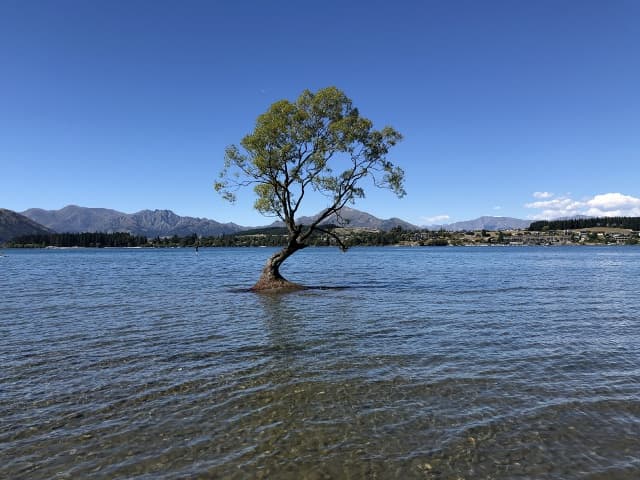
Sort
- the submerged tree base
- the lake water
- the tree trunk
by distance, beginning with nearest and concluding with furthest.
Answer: the lake water < the submerged tree base < the tree trunk

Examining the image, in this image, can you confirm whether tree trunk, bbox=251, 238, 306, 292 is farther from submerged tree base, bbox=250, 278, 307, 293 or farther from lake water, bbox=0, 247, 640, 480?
lake water, bbox=0, 247, 640, 480

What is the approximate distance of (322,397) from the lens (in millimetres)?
13070

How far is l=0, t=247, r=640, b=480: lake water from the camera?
362 inches

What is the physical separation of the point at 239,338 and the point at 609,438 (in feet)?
52.9

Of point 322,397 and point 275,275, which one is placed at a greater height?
point 275,275

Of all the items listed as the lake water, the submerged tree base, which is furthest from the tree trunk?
the lake water

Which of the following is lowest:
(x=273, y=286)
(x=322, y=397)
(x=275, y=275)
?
(x=322, y=397)

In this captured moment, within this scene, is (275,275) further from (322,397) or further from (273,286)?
(322,397)

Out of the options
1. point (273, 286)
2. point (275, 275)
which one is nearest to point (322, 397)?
point (273, 286)

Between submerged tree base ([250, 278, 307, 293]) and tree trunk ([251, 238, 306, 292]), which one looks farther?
tree trunk ([251, 238, 306, 292])

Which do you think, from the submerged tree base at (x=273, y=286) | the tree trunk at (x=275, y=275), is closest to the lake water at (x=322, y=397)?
the submerged tree base at (x=273, y=286)

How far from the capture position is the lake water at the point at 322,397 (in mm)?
9195

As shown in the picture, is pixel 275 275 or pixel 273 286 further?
pixel 275 275

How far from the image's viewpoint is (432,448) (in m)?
9.69
